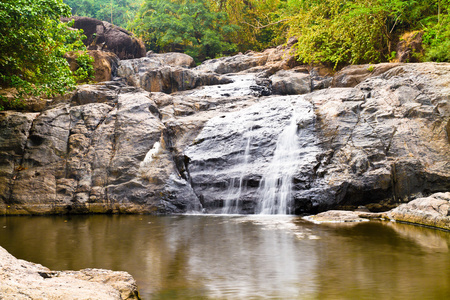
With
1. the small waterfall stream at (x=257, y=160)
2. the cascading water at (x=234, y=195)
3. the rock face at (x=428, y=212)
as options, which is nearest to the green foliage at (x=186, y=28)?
the small waterfall stream at (x=257, y=160)

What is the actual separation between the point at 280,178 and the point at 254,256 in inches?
187

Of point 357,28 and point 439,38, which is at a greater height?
point 357,28

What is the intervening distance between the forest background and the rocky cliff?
1607 millimetres

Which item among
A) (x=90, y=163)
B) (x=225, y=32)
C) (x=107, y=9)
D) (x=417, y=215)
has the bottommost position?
(x=417, y=215)

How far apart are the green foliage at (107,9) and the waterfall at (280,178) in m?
27.4

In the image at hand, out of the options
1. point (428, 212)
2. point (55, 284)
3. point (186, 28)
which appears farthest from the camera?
point (186, 28)

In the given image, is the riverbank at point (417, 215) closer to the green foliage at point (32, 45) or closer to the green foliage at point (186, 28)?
the green foliage at point (32, 45)

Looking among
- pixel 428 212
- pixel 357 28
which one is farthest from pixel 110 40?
pixel 428 212

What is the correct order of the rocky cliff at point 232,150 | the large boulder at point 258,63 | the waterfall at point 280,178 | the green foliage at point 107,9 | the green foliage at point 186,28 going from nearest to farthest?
the rocky cliff at point 232,150 → the waterfall at point 280,178 → the large boulder at point 258,63 → the green foliage at point 186,28 → the green foliage at point 107,9

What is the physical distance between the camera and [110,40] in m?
21.7

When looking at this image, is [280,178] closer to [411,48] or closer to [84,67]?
[411,48]

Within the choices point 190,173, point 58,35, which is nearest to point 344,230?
point 190,173

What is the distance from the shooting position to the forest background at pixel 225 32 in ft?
33.9

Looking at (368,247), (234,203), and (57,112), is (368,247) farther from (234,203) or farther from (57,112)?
(57,112)
